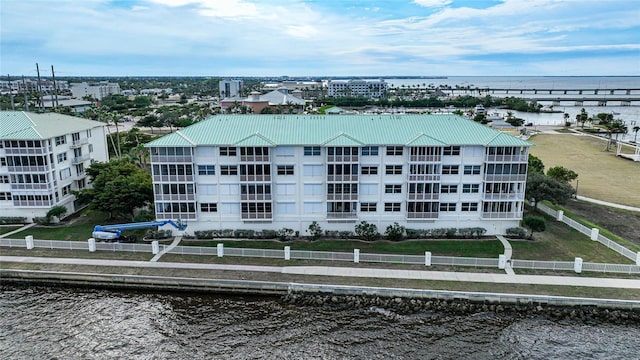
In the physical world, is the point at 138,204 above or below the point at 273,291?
above

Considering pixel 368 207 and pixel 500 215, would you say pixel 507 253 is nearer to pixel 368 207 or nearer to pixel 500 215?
pixel 500 215

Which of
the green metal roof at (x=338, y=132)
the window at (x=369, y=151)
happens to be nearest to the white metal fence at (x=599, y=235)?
the green metal roof at (x=338, y=132)

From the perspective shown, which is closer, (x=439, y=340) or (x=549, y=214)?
(x=439, y=340)

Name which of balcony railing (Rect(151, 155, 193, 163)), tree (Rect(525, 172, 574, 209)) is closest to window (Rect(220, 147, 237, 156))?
balcony railing (Rect(151, 155, 193, 163))

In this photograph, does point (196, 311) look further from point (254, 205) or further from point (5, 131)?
point (5, 131)

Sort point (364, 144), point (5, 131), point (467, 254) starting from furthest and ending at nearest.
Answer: point (5, 131), point (364, 144), point (467, 254)

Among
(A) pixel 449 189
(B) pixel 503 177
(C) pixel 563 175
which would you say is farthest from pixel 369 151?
(C) pixel 563 175

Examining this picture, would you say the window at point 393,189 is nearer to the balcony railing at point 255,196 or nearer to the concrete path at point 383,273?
the concrete path at point 383,273

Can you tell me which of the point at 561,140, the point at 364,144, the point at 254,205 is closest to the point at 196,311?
the point at 254,205
